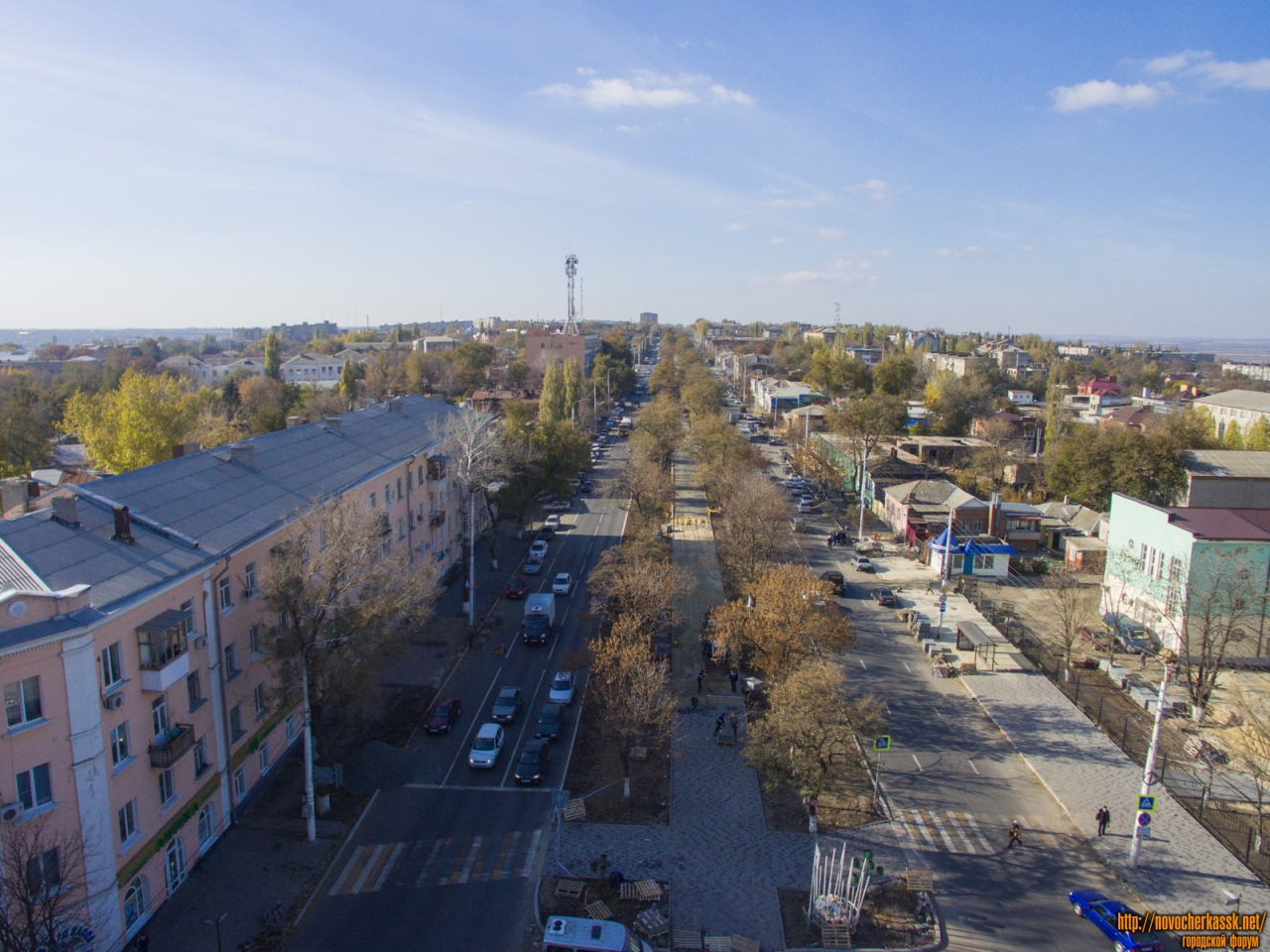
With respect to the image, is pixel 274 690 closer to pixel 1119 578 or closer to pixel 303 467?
pixel 303 467

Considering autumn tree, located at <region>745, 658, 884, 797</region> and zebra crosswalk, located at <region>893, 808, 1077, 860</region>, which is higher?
autumn tree, located at <region>745, 658, 884, 797</region>

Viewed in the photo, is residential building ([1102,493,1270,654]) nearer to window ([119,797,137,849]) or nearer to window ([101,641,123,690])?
window ([119,797,137,849])

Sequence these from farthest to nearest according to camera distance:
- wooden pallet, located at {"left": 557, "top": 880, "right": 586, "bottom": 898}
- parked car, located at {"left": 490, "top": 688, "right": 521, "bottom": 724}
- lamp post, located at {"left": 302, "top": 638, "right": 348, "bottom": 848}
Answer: parked car, located at {"left": 490, "top": 688, "right": 521, "bottom": 724}, lamp post, located at {"left": 302, "top": 638, "right": 348, "bottom": 848}, wooden pallet, located at {"left": 557, "top": 880, "right": 586, "bottom": 898}

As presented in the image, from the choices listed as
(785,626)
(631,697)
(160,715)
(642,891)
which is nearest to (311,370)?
(785,626)

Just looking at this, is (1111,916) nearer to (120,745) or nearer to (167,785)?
(167,785)

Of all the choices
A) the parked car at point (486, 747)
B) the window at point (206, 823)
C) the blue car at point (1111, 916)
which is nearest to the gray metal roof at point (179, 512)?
the window at point (206, 823)

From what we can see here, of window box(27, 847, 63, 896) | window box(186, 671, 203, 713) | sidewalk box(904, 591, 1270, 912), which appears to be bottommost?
sidewalk box(904, 591, 1270, 912)

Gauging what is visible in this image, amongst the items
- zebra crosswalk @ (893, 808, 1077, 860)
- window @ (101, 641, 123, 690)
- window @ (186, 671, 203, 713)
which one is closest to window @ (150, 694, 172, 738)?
window @ (186, 671, 203, 713)
